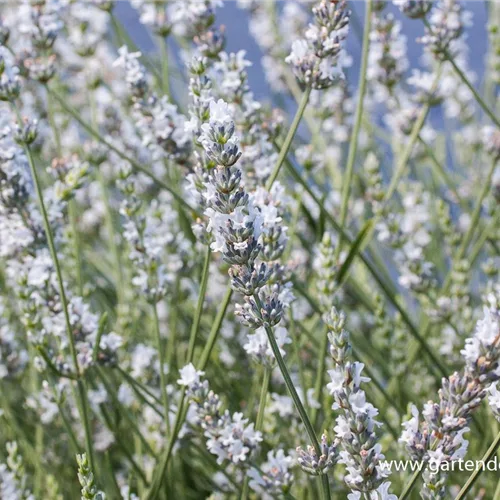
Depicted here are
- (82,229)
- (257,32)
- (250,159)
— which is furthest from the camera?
(257,32)

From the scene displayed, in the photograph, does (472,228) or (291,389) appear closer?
(291,389)

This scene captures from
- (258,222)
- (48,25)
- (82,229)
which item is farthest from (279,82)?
(258,222)

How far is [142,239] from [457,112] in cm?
176

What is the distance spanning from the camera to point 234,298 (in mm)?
1586

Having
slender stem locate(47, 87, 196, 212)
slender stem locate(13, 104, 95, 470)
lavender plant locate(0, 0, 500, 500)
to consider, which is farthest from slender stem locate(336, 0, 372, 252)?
slender stem locate(13, 104, 95, 470)

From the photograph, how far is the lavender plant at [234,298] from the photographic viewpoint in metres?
0.82

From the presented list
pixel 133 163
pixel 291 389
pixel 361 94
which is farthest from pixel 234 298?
pixel 291 389

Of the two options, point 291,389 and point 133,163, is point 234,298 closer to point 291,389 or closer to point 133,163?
point 133,163

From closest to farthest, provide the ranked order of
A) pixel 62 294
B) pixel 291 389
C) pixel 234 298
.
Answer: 1. pixel 291 389
2. pixel 62 294
3. pixel 234 298

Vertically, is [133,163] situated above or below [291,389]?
above

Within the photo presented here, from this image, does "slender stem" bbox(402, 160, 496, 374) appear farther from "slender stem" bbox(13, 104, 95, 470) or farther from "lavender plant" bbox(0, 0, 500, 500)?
"slender stem" bbox(13, 104, 95, 470)

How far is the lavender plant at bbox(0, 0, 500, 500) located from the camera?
0.82 meters

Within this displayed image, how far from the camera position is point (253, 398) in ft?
Result: 4.61

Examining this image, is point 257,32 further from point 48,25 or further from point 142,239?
point 142,239
